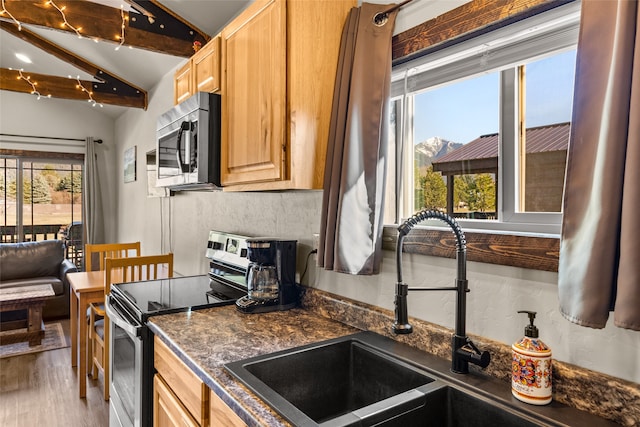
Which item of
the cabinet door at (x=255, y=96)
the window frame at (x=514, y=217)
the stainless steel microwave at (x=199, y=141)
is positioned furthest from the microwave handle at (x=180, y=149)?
the window frame at (x=514, y=217)

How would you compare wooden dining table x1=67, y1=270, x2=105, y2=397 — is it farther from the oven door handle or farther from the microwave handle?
the microwave handle

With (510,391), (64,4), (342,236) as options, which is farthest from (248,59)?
(64,4)

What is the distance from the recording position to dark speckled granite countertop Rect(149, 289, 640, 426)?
2.96ft

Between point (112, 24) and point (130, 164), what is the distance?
8.57 feet

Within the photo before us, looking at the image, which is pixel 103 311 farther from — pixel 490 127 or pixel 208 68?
pixel 490 127

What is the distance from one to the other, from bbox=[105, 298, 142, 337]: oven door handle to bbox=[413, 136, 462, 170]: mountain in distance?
1.27m

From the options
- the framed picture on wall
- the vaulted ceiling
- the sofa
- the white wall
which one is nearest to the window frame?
the vaulted ceiling

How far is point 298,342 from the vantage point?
1.38m

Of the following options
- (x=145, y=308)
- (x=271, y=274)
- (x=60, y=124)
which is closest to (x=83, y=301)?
(x=145, y=308)

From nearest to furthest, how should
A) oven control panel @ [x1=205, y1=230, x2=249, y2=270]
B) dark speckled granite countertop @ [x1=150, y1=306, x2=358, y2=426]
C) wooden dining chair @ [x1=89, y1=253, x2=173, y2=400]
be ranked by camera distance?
1. dark speckled granite countertop @ [x1=150, y1=306, x2=358, y2=426]
2. oven control panel @ [x1=205, y1=230, x2=249, y2=270]
3. wooden dining chair @ [x1=89, y1=253, x2=173, y2=400]

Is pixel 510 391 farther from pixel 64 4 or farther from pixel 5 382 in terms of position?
pixel 5 382

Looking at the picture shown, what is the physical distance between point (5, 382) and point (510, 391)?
11.6ft

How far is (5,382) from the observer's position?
3025 millimetres

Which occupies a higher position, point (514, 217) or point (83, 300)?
point (514, 217)
